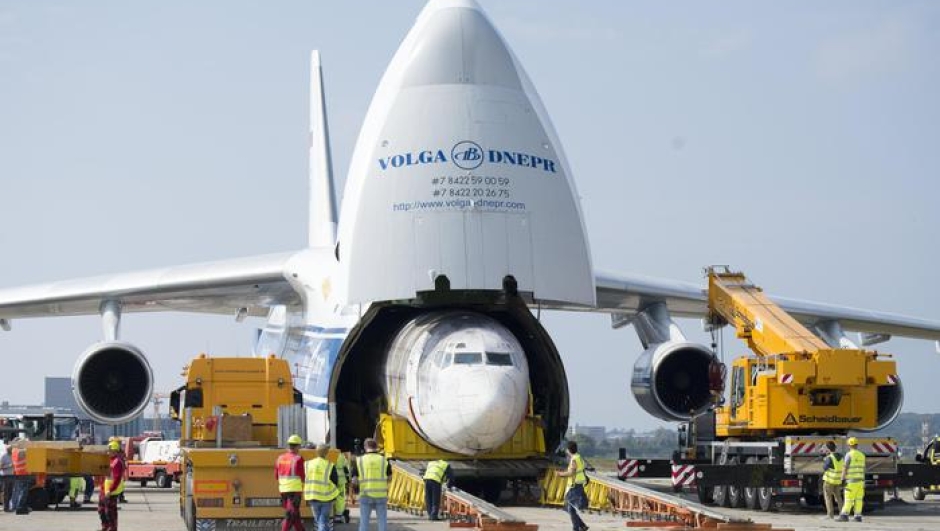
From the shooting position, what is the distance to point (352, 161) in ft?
72.2

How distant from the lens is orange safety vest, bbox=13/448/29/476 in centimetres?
2127

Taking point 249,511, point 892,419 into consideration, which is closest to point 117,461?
point 249,511

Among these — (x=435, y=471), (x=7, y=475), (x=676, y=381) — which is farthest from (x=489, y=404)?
(x=7, y=475)

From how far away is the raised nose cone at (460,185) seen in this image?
68.0 feet

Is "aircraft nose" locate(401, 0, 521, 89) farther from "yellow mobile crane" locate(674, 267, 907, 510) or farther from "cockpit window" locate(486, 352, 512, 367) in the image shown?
"yellow mobile crane" locate(674, 267, 907, 510)

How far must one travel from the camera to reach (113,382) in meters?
23.8

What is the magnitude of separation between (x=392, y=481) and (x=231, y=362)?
2657 millimetres

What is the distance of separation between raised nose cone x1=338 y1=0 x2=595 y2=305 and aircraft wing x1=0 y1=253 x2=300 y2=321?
3.59m

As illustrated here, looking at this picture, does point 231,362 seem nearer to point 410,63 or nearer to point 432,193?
point 432,193

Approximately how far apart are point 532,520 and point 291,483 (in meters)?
4.47

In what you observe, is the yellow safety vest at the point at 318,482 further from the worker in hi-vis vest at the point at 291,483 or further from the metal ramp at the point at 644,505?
the metal ramp at the point at 644,505

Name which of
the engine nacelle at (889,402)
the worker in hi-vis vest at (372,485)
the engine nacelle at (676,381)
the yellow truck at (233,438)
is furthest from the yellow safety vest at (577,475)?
the engine nacelle at (889,402)

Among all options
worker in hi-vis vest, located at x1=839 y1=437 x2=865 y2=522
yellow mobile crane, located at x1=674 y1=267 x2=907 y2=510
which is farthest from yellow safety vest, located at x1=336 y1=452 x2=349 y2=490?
worker in hi-vis vest, located at x1=839 y1=437 x2=865 y2=522

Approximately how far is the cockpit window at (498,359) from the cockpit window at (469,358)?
0.10 metres
